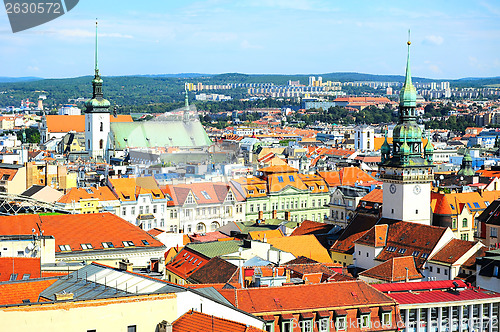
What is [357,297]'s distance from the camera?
27719 millimetres

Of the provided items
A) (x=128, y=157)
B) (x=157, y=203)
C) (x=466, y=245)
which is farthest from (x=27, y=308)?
(x=128, y=157)

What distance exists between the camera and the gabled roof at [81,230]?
38.6 m

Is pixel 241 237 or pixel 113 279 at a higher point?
pixel 113 279

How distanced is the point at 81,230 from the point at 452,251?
16.8 m

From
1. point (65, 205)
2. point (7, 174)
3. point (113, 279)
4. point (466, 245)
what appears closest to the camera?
point (113, 279)

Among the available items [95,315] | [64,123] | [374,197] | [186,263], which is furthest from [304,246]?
[64,123]

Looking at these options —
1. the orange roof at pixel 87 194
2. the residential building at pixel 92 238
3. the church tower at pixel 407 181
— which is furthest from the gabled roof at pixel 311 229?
the orange roof at pixel 87 194

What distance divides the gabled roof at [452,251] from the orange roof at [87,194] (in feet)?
74.8

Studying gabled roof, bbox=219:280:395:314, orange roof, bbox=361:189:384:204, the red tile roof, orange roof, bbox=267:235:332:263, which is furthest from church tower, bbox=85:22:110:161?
gabled roof, bbox=219:280:395:314

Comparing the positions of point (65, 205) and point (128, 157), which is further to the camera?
point (128, 157)

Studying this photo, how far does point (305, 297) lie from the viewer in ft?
88.7

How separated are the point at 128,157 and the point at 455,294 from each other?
6665 cm

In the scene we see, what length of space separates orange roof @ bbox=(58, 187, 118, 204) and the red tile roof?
2383 cm

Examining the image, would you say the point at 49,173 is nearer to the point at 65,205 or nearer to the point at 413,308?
the point at 65,205
